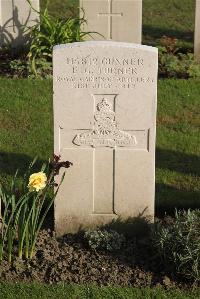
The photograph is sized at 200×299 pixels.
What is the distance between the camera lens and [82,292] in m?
4.96

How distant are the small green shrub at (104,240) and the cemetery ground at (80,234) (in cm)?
6

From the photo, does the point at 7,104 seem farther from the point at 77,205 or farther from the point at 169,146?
the point at 77,205

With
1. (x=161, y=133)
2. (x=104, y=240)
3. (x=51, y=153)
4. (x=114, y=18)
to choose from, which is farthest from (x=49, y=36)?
(x=104, y=240)

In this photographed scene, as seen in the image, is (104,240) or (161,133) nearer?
(104,240)

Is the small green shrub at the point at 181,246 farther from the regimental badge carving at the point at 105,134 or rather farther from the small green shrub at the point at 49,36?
the small green shrub at the point at 49,36

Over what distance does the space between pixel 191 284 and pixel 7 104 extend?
157 inches

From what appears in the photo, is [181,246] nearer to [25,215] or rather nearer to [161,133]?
[25,215]

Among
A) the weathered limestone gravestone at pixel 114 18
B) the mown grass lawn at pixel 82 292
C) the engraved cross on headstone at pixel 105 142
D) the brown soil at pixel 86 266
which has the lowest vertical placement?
the mown grass lawn at pixel 82 292

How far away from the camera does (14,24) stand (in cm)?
1015

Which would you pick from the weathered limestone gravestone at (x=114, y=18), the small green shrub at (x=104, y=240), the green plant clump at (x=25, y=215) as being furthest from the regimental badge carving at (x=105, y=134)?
the weathered limestone gravestone at (x=114, y=18)

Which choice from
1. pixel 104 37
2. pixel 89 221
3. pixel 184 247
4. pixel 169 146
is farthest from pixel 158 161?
pixel 104 37

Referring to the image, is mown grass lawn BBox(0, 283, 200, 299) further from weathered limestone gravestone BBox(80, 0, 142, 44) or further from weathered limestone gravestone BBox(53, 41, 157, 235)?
weathered limestone gravestone BBox(80, 0, 142, 44)

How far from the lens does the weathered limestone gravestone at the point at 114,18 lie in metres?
9.98

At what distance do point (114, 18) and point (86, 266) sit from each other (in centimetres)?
564
